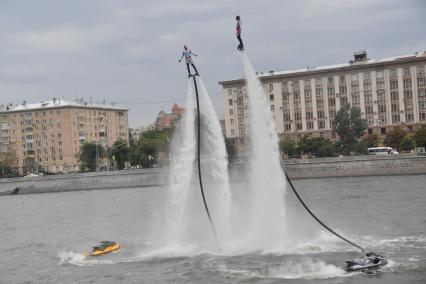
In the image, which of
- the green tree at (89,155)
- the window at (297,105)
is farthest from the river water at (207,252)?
the green tree at (89,155)

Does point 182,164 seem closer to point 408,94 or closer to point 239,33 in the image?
point 239,33

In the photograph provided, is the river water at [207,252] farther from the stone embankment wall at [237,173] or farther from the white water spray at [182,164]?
the stone embankment wall at [237,173]

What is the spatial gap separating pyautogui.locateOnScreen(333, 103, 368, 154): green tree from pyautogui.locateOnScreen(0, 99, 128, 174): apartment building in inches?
2658

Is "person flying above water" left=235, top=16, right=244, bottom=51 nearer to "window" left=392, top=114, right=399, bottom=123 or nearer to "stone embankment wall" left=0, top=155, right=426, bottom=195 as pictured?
"stone embankment wall" left=0, top=155, right=426, bottom=195

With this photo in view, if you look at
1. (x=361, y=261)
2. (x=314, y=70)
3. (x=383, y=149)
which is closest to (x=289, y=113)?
(x=314, y=70)

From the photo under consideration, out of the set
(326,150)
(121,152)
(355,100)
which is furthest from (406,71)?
(121,152)

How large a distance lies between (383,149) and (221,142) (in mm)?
70590

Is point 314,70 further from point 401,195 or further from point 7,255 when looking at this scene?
point 7,255

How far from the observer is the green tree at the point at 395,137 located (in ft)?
344

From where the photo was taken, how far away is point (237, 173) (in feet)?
269

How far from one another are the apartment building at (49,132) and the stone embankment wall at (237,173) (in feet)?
125

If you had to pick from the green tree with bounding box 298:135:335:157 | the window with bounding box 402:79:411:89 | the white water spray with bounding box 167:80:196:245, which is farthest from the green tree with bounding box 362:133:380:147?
the white water spray with bounding box 167:80:196:245

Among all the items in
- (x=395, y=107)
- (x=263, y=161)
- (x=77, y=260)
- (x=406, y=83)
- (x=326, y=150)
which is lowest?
(x=77, y=260)

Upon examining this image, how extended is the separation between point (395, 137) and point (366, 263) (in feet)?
257
